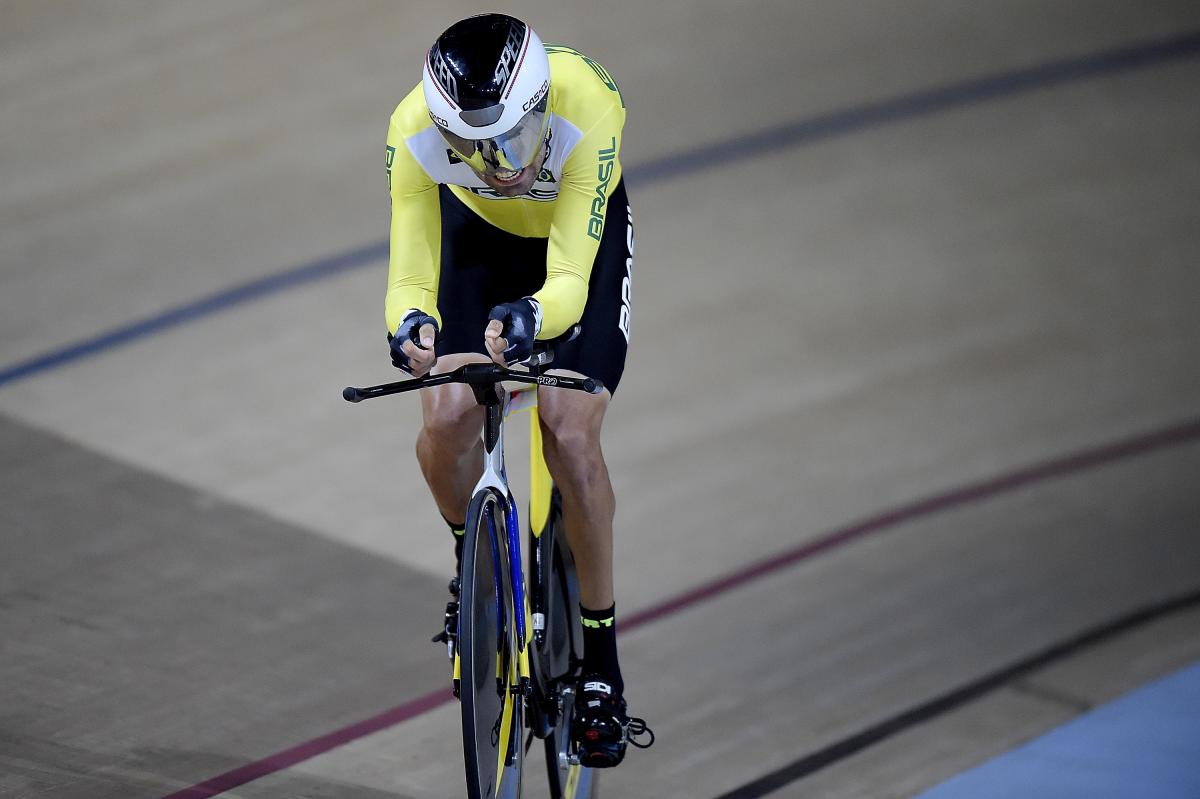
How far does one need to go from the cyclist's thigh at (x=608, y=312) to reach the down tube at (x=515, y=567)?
0.30 meters

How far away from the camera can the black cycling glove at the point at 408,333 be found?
7.48ft

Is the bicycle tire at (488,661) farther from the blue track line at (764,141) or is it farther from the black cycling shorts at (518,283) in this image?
the blue track line at (764,141)

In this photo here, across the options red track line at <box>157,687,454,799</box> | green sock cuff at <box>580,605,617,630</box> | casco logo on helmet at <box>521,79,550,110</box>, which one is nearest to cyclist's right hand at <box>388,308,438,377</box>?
casco logo on helmet at <box>521,79,550,110</box>

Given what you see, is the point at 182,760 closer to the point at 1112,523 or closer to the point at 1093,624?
the point at 1093,624

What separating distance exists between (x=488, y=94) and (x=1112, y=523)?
9.66 ft

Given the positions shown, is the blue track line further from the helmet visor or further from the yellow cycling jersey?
the helmet visor

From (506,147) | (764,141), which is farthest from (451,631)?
(764,141)

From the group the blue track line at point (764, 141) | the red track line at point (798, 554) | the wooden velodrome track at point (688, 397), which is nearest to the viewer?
the red track line at point (798, 554)

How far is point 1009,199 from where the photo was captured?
603cm

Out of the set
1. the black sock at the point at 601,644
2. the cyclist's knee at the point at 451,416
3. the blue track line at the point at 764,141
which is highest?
the blue track line at the point at 764,141

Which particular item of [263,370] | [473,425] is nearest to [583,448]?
[473,425]

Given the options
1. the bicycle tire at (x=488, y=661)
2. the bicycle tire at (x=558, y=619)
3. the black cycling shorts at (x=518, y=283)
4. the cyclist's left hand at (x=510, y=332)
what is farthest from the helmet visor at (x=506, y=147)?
the bicycle tire at (x=558, y=619)

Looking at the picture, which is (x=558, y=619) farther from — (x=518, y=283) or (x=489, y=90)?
(x=489, y=90)

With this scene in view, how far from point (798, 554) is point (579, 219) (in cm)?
194
